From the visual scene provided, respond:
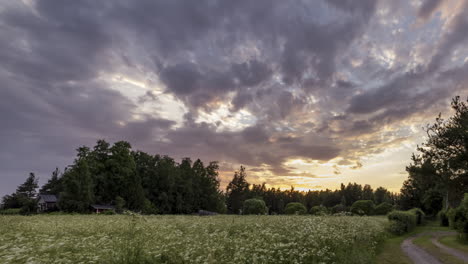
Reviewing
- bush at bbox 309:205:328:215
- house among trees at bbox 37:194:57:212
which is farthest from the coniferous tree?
house among trees at bbox 37:194:57:212

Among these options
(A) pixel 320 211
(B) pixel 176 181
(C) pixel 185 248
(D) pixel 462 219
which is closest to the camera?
(C) pixel 185 248

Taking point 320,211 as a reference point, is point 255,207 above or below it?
below

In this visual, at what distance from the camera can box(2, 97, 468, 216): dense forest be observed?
29.4 m

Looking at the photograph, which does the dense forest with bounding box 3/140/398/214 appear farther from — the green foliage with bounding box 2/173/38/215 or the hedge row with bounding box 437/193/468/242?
the hedge row with bounding box 437/193/468/242

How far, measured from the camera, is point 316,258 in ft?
34.3

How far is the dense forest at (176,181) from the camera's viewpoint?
29422 mm

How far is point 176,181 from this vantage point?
7975cm

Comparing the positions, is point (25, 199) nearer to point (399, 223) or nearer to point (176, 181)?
point (176, 181)

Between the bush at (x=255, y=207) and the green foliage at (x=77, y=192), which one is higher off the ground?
the green foliage at (x=77, y=192)

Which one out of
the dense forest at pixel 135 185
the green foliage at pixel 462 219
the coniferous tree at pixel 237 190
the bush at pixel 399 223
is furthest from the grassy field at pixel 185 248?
the coniferous tree at pixel 237 190

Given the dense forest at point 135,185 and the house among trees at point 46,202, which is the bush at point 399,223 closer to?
the dense forest at point 135,185

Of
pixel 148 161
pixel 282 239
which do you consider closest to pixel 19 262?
pixel 282 239

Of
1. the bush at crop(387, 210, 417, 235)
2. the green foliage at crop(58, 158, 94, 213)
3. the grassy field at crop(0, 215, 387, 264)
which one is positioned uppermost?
the green foliage at crop(58, 158, 94, 213)

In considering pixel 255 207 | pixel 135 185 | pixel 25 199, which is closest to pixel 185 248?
pixel 255 207
